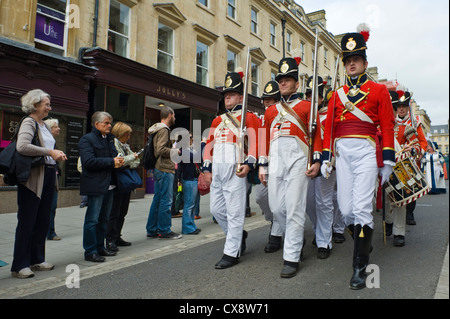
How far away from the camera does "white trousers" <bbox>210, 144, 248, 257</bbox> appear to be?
4078 millimetres

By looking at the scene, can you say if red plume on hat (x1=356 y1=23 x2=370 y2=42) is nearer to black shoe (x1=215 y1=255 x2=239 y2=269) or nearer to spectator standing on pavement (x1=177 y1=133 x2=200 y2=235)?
black shoe (x1=215 y1=255 x2=239 y2=269)

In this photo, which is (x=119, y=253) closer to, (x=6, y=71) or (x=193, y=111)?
(x=6, y=71)

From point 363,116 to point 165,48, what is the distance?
12321 millimetres

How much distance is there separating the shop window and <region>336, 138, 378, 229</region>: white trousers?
9.84 meters

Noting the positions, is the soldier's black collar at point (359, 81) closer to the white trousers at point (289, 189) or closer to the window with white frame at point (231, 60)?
the white trousers at point (289, 189)

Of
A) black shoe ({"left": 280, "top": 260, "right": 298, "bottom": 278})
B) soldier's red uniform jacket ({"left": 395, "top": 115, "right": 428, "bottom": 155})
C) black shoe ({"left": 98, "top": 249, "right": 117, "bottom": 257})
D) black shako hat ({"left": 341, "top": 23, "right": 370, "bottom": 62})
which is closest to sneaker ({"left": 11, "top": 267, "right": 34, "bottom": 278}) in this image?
black shoe ({"left": 98, "top": 249, "right": 117, "bottom": 257})

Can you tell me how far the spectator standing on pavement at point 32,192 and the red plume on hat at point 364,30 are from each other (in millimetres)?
3600

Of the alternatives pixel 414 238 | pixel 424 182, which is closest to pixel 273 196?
pixel 424 182

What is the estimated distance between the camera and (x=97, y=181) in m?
4.35

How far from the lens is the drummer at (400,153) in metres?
4.91

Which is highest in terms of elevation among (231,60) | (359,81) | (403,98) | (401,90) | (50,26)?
(231,60)

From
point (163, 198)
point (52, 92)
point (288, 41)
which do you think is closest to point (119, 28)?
point (52, 92)

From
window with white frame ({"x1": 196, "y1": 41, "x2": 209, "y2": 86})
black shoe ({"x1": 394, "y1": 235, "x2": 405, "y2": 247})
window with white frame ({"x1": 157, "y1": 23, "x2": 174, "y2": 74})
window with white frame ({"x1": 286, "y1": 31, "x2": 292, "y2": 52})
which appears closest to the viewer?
black shoe ({"x1": 394, "y1": 235, "x2": 405, "y2": 247})

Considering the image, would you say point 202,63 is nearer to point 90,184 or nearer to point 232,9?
point 232,9
